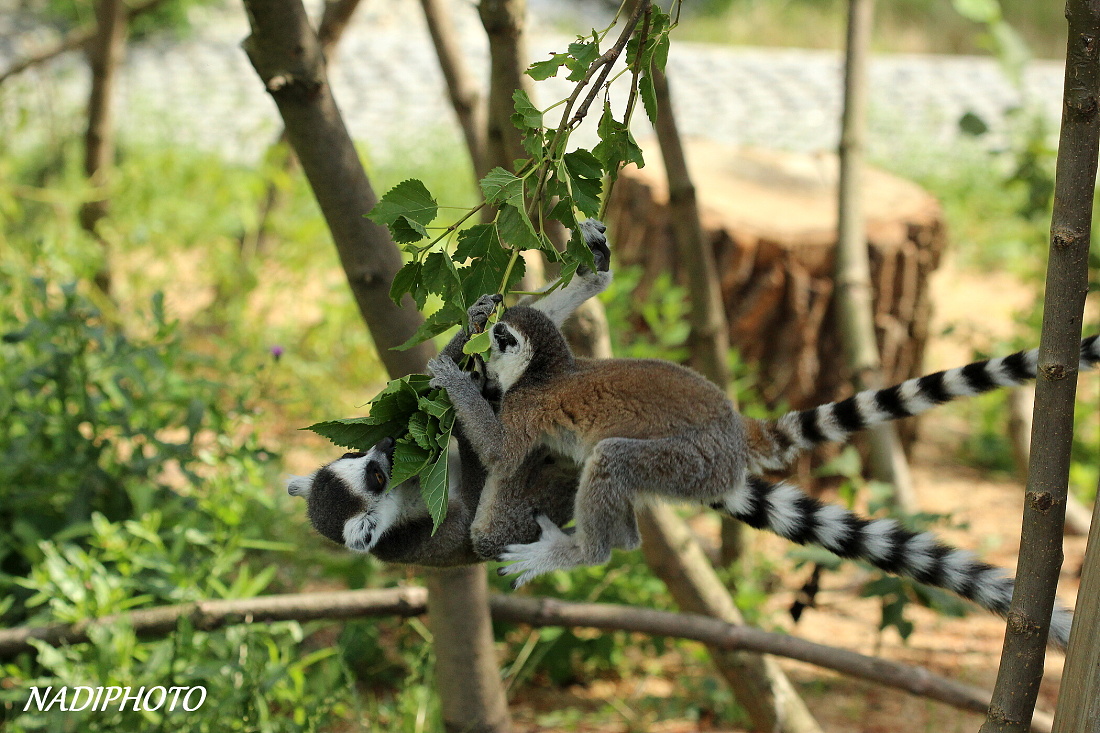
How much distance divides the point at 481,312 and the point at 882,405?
897 mm

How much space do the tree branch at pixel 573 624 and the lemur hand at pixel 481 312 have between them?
4.23 ft

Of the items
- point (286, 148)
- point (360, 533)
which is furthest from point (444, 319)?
point (286, 148)

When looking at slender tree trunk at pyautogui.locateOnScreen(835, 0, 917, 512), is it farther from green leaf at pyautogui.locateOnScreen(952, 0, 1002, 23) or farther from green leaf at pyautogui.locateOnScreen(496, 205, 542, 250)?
green leaf at pyautogui.locateOnScreen(496, 205, 542, 250)

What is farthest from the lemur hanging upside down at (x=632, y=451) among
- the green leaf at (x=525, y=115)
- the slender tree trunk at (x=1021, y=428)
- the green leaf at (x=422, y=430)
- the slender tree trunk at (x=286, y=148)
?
the slender tree trunk at (x=1021, y=428)

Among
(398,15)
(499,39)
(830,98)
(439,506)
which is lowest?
(439,506)

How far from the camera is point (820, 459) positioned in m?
5.21

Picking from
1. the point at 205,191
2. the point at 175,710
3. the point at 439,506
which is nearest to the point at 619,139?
the point at 439,506

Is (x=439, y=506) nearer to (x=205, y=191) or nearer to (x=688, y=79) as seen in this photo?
(x=205, y=191)

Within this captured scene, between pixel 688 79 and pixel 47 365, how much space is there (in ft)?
36.7

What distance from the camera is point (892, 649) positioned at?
13.2 feet

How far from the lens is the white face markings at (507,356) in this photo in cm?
191

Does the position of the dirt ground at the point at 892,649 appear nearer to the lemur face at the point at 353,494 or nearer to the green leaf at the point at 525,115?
the lemur face at the point at 353,494

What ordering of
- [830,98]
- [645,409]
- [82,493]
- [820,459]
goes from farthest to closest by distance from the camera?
[830,98], [820,459], [82,493], [645,409]

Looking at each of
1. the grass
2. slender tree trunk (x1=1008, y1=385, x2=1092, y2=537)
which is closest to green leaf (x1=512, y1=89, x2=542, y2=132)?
slender tree trunk (x1=1008, y1=385, x2=1092, y2=537)
